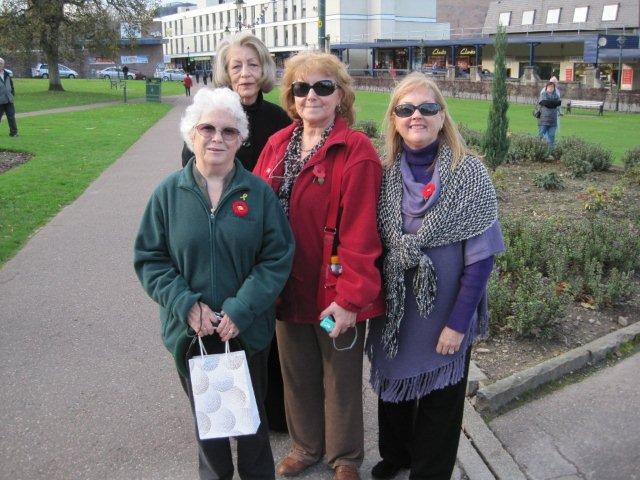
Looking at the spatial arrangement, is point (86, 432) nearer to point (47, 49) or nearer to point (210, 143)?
point (210, 143)

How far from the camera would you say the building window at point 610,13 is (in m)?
48.2

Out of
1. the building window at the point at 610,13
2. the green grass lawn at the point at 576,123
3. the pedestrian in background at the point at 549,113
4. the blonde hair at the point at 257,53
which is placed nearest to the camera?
the blonde hair at the point at 257,53

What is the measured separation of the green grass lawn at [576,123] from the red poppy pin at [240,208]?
12.5 m

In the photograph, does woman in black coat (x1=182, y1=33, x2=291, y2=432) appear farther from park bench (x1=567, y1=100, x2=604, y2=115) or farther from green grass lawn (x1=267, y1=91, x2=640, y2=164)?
park bench (x1=567, y1=100, x2=604, y2=115)

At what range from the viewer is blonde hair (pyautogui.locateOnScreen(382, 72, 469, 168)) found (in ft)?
8.67

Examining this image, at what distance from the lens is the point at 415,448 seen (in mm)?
2959

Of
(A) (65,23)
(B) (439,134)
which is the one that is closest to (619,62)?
(A) (65,23)

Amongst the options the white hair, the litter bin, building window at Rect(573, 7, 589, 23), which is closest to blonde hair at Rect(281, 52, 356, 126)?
the white hair

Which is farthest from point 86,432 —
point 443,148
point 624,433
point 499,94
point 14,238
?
point 499,94

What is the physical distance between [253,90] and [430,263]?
141 cm

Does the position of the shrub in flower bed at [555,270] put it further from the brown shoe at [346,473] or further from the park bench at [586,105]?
the park bench at [586,105]

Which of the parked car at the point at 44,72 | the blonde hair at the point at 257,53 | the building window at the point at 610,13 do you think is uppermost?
the building window at the point at 610,13

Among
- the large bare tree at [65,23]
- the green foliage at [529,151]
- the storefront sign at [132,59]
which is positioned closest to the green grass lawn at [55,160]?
the green foliage at [529,151]

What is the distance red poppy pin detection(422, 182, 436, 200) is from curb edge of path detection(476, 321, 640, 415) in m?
1.66
